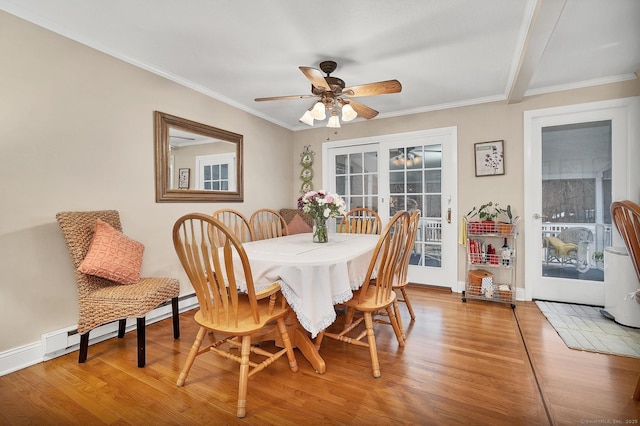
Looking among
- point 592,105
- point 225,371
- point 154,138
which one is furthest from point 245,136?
point 592,105

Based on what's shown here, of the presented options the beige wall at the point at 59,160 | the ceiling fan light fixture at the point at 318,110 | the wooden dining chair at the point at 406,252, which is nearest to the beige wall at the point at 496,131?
the wooden dining chair at the point at 406,252

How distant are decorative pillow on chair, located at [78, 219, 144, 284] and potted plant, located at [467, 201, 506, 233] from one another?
3238 mm

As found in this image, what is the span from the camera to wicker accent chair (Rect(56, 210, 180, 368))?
192 cm

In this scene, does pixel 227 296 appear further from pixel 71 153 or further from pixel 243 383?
pixel 71 153

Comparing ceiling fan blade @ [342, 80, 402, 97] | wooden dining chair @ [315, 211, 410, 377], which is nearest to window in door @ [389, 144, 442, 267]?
ceiling fan blade @ [342, 80, 402, 97]

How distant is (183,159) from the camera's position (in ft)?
9.89

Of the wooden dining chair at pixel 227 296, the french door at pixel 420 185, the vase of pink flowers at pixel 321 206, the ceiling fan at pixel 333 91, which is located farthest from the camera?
the french door at pixel 420 185

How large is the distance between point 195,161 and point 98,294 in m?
1.60

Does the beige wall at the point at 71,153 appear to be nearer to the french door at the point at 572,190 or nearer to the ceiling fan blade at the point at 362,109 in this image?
the french door at the point at 572,190

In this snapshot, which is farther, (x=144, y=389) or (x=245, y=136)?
(x=245, y=136)

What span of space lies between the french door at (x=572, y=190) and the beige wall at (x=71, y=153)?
0.45ft

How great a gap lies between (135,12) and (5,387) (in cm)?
239

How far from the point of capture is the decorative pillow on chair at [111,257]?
1.98m

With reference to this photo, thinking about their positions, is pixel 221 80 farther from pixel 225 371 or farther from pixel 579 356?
pixel 579 356
